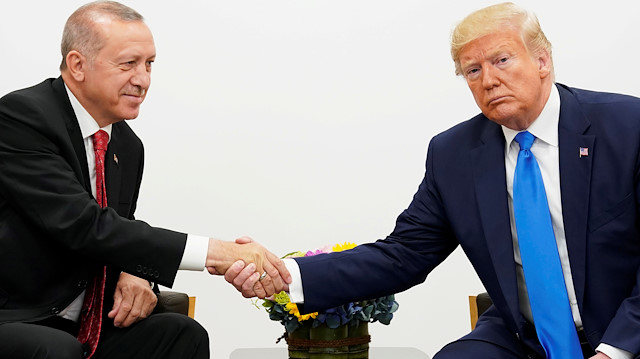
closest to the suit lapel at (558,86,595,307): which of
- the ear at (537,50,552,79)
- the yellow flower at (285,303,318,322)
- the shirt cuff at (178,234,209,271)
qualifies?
the ear at (537,50,552,79)

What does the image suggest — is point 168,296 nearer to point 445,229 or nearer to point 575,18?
point 445,229

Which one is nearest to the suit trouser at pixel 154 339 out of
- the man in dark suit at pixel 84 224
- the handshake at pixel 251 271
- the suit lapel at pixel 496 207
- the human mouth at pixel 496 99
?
the man in dark suit at pixel 84 224

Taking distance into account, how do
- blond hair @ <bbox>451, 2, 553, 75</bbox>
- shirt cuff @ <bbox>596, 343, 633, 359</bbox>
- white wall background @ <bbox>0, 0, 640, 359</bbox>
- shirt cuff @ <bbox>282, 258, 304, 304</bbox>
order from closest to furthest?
shirt cuff @ <bbox>596, 343, 633, 359</bbox> < blond hair @ <bbox>451, 2, 553, 75</bbox> < shirt cuff @ <bbox>282, 258, 304, 304</bbox> < white wall background @ <bbox>0, 0, 640, 359</bbox>

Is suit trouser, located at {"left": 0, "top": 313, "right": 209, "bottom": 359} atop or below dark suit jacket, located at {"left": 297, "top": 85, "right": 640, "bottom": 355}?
below

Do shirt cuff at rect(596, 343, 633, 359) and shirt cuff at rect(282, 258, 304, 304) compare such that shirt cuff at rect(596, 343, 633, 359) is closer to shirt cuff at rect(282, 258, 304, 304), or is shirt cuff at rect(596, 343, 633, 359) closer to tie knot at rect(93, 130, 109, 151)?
shirt cuff at rect(282, 258, 304, 304)

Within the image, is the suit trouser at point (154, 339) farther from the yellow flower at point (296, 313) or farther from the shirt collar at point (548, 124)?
the shirt collar at point (548, 124)

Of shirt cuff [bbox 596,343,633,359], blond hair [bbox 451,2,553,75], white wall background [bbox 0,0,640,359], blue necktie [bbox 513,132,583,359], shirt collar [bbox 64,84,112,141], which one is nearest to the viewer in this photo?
shirt cuff [bbox 596,343,633,359]

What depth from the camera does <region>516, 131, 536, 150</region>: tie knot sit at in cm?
243

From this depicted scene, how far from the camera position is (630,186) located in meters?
2.32

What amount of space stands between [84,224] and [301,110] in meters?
1.90

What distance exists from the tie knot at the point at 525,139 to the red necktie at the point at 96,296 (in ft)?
3.90

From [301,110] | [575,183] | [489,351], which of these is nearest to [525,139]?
[575,183]

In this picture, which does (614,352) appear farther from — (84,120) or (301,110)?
(301,110)

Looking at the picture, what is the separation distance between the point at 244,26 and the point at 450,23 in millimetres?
965
